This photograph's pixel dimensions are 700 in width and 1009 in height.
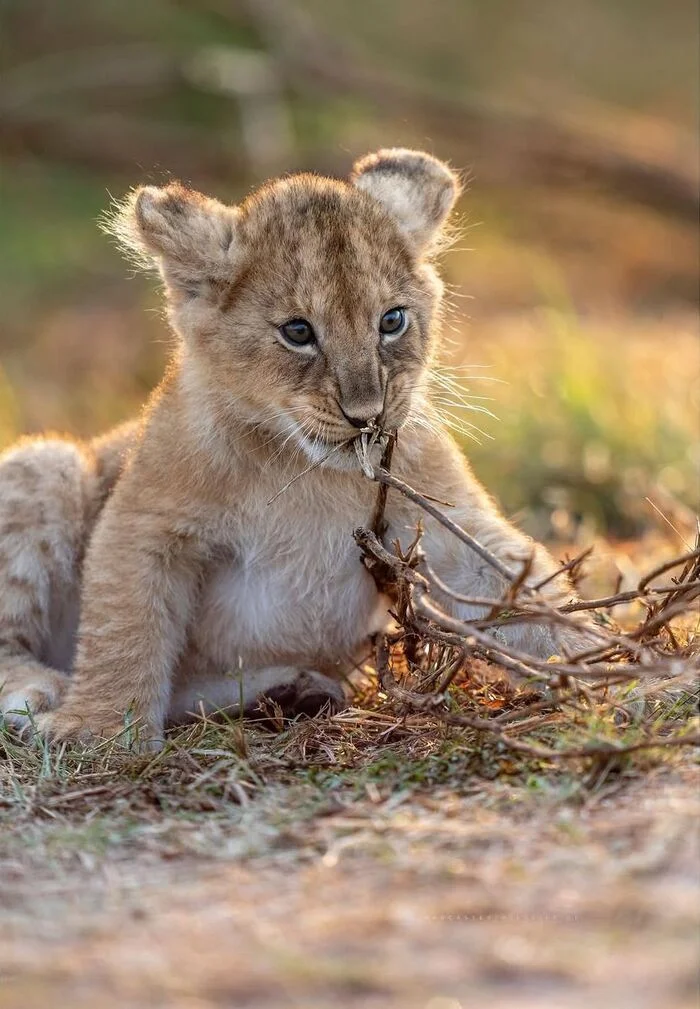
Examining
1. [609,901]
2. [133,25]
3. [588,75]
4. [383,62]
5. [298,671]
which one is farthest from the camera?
[588,75]

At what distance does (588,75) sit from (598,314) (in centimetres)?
901

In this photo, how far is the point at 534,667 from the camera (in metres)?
3.74

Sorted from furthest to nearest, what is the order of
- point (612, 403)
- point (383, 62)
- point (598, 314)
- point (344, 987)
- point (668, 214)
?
point (383, 62)
point (598, 314)
point (668, 214)
point (612, 403)
point (344, 987)

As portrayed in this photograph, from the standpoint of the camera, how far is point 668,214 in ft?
35.3

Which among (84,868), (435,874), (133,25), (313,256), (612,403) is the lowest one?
(84,868)

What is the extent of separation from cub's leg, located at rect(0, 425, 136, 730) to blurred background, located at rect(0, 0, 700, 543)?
94 cm

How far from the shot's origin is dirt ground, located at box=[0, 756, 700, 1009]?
2451 mm

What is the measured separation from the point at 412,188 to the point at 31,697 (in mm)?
2090

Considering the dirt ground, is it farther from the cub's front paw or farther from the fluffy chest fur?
the fluffy chest fur

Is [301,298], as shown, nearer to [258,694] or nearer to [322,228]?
[322,228]

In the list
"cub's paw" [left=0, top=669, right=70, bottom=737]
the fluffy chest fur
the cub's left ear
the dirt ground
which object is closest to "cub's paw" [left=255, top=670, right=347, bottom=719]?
the fluffy chest fur

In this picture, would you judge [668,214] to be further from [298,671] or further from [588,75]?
[588,75]

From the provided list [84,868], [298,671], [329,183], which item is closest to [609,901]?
[84,868]

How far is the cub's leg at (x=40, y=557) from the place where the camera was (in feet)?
16.4
